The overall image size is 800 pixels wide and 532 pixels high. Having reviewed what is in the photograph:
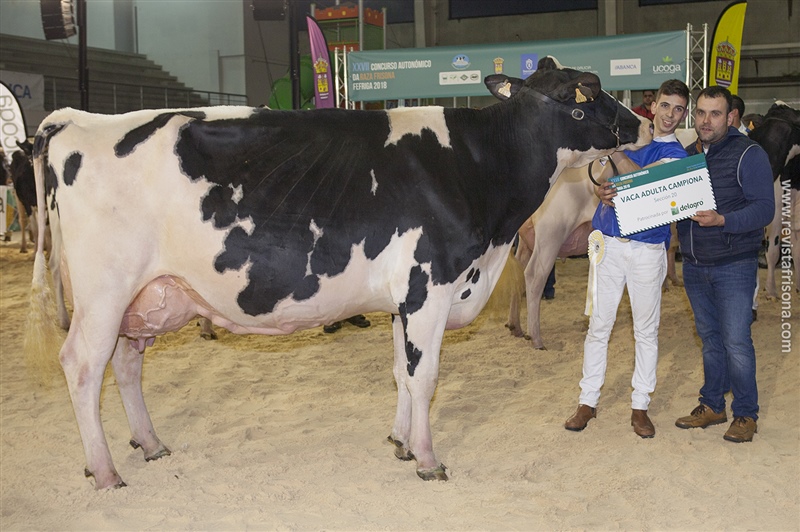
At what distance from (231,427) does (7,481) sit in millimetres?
1312

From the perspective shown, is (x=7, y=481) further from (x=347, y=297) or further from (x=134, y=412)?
(x=347, y=297)

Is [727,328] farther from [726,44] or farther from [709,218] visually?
[726,44]

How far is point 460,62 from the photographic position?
11305 mm

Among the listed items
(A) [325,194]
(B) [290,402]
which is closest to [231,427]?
(B) [290,402]

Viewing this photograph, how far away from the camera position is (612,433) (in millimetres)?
4840

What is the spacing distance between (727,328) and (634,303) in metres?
0.57

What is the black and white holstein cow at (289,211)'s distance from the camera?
→ 3.93m

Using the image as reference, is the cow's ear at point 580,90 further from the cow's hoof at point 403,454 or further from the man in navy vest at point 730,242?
the cow's hoof at point 403,454

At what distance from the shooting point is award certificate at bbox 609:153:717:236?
4.23 m

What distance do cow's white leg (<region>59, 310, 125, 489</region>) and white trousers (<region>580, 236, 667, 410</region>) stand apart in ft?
8.97

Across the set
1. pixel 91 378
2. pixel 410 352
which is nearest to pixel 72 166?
pixel 91 378

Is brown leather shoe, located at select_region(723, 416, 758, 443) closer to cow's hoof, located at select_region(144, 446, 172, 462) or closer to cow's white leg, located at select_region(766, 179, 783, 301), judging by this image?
cow's hoof, located at select_region(144, 446, 172, 462)

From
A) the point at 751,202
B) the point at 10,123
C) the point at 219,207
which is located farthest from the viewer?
the point at 10,123

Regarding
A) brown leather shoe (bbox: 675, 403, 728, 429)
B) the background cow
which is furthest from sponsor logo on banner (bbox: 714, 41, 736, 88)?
brown leather shoe (bbox: 675, 403, 728, 429)
